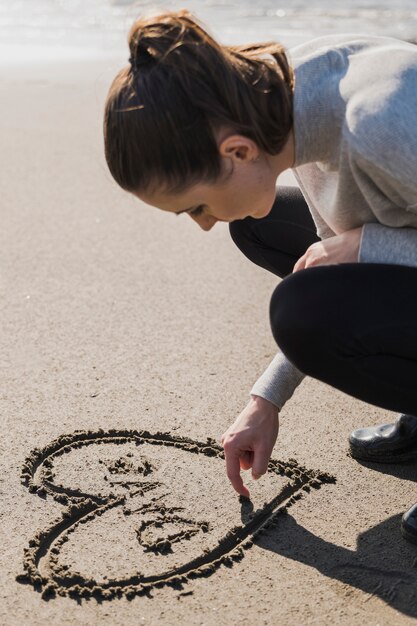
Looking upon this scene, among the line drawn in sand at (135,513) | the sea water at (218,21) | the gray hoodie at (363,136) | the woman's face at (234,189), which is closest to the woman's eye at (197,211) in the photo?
the woman's face at (234,189)

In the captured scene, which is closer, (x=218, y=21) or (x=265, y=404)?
(x=265, y=404)

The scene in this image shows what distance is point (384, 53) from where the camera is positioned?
2291 millimetres

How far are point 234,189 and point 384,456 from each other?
1.06 meters

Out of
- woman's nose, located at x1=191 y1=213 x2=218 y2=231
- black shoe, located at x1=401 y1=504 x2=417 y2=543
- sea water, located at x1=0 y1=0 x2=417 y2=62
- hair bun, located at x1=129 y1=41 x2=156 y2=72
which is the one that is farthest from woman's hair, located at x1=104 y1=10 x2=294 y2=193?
sea water, located at x1=0 y1=0 x2=417 y2=62

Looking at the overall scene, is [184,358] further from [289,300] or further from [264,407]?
[289,300]

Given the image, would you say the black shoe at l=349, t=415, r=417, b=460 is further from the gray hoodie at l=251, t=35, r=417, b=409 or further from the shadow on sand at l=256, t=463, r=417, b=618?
the gray hoodie at l=251, t=35, r=417, b=409

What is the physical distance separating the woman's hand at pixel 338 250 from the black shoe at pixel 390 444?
69cm

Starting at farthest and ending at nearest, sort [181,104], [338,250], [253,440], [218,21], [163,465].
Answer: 1. [218,21]
2. [163,465]
3. [253,440]
4. [338,250]
5. [181,104]

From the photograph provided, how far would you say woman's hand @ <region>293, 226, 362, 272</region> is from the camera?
7.78 ft

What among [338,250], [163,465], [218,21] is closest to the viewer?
[338,250]

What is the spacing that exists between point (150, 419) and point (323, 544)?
768 mm

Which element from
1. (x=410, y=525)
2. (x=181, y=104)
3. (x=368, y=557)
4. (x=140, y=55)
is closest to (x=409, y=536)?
(x=410, y=525)

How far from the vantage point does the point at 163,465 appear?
9.12 feet

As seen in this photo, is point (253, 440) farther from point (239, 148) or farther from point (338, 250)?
point (239, 148)
